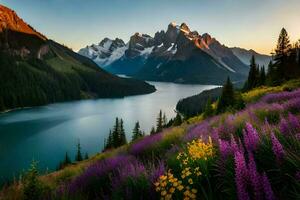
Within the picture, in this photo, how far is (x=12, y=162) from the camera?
79812 millimetres

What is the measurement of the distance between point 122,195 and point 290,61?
254 feet

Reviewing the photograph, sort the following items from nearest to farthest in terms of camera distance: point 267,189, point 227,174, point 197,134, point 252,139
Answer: point 267,189
point 227,174
point 252,139
point 197,134

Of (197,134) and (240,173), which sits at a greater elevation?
(240,173)

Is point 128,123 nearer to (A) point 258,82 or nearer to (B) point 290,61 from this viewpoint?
(A) point 258,82

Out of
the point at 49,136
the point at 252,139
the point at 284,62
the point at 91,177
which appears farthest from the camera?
the point at 49,136

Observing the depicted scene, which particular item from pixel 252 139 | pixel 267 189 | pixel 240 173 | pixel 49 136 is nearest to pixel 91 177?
pixel 252 139

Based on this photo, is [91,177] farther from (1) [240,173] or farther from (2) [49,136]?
(2) [49,136]

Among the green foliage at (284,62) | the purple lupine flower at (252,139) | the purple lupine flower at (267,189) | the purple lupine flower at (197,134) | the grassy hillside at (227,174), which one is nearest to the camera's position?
the purple lupine flower at (267,189)

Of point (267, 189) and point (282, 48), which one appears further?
point (282, 48)

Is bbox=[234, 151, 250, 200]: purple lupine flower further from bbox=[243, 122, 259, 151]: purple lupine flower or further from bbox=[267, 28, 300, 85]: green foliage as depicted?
bbox=[267, 28, 300, 85]: green foliage

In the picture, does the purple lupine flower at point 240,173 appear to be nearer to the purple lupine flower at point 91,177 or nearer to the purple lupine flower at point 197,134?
the purple lupine flower at point 91,177

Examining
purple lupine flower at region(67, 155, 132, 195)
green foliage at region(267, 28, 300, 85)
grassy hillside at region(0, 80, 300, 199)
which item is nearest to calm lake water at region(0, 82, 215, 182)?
green foliage at region(267, 28, 300, 85)

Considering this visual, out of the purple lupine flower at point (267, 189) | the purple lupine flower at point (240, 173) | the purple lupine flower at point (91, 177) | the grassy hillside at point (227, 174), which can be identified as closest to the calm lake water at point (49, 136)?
the purple lupine flower at point (91, 177)

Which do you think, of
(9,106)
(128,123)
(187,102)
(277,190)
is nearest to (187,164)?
(277,190)
